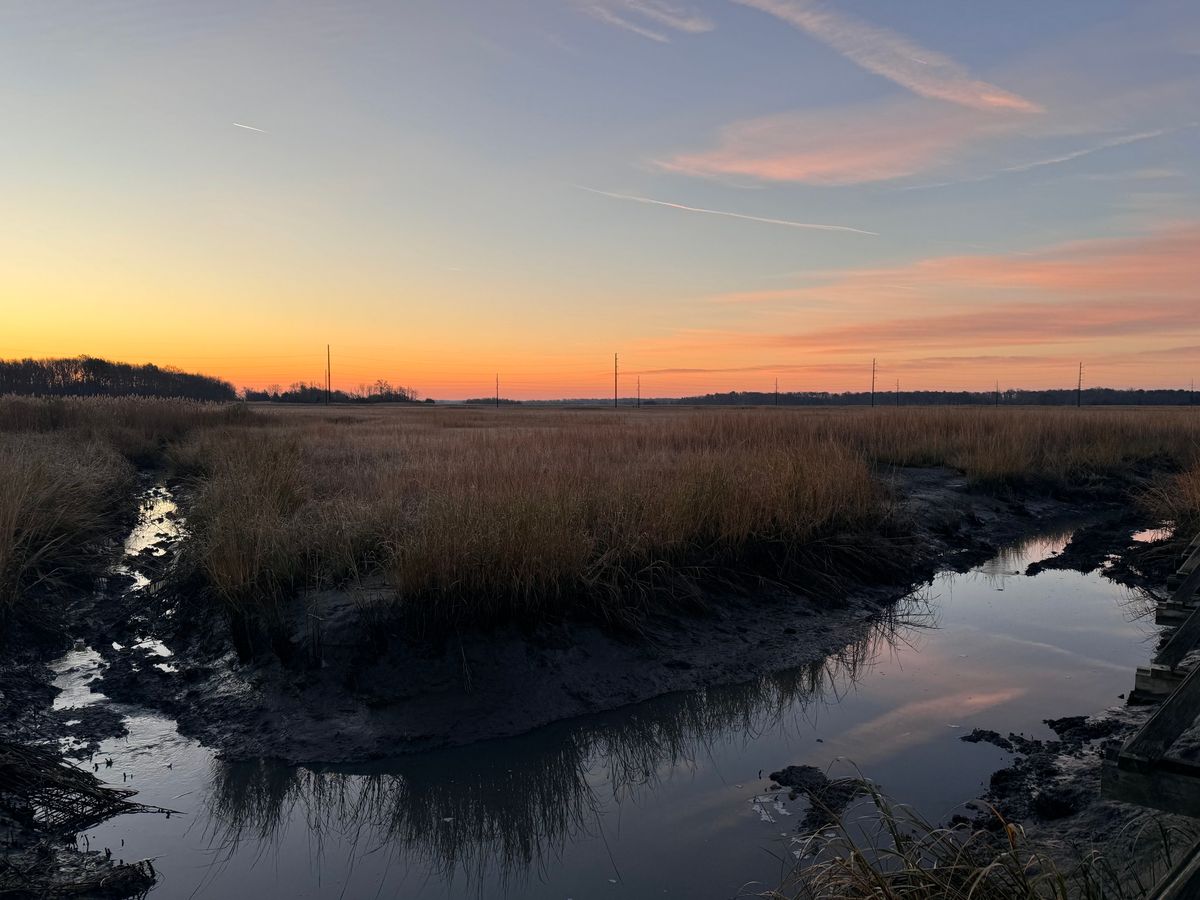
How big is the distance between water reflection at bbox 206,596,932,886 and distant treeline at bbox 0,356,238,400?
56.6 metres

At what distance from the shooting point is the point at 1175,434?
24062 mm

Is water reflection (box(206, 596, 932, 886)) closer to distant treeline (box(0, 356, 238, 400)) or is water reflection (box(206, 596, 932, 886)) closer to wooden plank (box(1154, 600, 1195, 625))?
wooden plank (box(1154, 600, 1195, 625))

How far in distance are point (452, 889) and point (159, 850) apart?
1584 mm

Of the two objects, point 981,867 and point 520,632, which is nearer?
point 981,867

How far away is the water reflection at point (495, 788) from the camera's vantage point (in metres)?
4.34

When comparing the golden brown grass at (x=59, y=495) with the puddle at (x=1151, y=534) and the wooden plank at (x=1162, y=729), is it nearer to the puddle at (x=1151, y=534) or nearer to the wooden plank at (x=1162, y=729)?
the wooden plank at (x=1162, y=729)

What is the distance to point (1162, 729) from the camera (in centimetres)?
308

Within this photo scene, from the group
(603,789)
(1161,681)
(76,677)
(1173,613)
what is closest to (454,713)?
(603,789)

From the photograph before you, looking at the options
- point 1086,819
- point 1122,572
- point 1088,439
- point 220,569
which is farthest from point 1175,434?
point 220,569

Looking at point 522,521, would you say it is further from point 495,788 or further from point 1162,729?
point 1162,729

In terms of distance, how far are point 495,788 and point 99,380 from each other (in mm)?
83399

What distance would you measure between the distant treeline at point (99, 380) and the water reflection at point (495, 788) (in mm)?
56569

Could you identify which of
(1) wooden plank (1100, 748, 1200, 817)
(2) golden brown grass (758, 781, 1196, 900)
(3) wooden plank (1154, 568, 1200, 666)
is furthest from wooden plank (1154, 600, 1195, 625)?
(1) wooden plank (1100, 748, 1200, 817)

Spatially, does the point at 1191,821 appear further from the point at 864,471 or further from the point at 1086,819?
the point at 864,471
